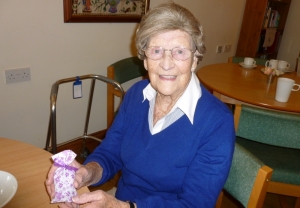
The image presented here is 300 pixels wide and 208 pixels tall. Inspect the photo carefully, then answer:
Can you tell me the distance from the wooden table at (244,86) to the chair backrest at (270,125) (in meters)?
0.33

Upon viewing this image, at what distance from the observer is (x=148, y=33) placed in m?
1.01

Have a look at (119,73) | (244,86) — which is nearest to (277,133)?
(244,86)

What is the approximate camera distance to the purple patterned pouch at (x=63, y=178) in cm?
77

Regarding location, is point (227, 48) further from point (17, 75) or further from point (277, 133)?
point (17, 75)

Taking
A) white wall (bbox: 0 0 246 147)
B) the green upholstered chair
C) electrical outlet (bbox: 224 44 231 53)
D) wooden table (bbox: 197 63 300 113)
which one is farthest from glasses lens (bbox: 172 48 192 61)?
electrical outlet (bbox: 224 44 231 53)

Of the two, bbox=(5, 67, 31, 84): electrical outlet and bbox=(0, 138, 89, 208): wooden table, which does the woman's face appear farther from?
bbox=(5, 67, 31, 84): electrical outlet

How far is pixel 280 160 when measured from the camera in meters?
1.61

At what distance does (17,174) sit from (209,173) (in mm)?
655

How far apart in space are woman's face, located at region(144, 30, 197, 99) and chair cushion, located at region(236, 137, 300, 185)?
859mm

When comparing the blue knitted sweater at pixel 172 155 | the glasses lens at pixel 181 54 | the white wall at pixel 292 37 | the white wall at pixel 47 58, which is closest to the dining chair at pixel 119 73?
the white wall at pixel 47 58

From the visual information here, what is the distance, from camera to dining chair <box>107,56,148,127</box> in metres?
2.16

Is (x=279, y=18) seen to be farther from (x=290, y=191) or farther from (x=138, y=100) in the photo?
(x=138, y=100)

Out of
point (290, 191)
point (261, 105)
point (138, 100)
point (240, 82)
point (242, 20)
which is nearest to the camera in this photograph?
point (138, 100)

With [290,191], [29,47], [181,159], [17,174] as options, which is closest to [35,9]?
[29,47]
